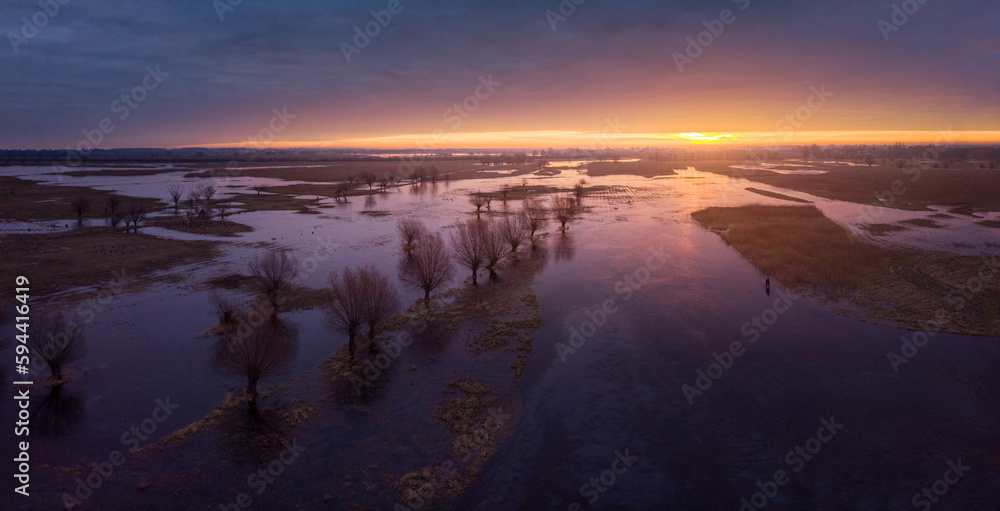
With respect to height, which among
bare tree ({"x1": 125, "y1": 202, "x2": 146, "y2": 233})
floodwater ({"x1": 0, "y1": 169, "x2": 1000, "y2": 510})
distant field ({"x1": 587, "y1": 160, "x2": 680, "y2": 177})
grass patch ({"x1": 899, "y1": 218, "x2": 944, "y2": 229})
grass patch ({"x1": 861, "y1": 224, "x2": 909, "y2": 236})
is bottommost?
floodwater ({"x1": 0, "y1": 169, "x2": 1000, "y2": 510})

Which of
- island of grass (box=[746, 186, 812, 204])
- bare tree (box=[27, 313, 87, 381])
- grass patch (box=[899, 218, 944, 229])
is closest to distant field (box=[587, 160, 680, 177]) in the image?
island of grass (box=[746, 186, 812, 204])

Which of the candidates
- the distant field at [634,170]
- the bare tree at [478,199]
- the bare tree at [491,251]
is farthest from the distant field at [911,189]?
the bare tree at [491,251]

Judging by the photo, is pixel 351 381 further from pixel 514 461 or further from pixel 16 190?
pixel 16 190

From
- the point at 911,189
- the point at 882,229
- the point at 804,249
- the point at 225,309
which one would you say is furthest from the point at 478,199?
the point at 911,189

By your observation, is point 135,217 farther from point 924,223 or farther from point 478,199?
point 924,223

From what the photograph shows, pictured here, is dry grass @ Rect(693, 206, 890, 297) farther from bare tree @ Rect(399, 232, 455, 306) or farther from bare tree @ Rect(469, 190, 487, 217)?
bare tree @ Rect(469, 190, 487, 217)

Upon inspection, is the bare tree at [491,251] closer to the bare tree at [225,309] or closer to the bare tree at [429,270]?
the bare tree at [429,270]
